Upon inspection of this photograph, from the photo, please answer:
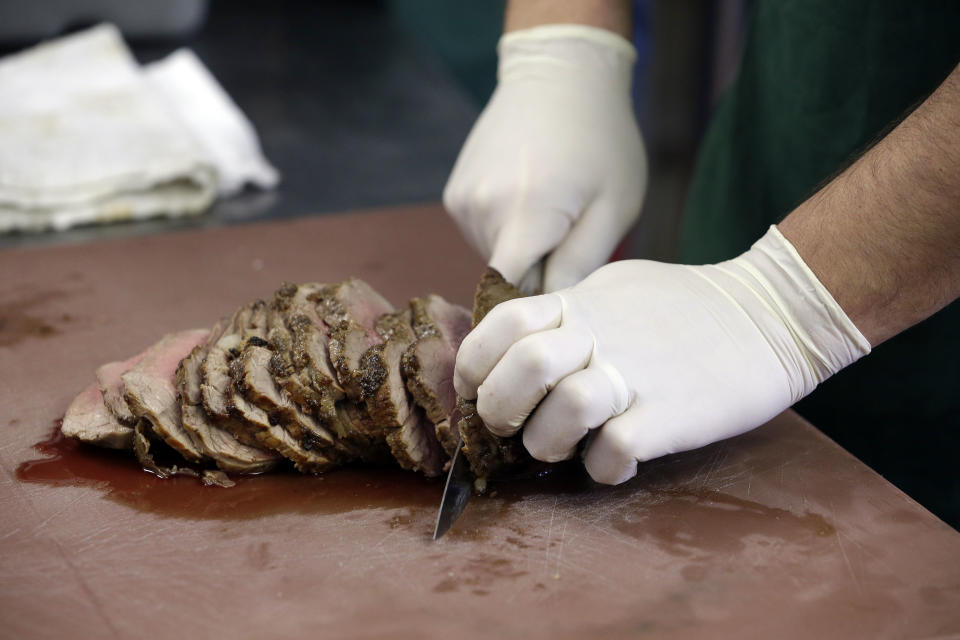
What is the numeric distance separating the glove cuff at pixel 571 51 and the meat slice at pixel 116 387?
1.50 m

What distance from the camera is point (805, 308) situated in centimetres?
233

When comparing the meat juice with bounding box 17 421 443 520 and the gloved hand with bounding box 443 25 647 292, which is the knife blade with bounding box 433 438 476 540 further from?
the gloved hand with bounding box 443 25 647 292

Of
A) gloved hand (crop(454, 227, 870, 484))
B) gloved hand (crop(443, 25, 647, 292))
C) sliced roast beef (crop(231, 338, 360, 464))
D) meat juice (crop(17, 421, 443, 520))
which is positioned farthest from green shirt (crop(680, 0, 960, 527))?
sliced roast beef (crop(231, 338, 360, 464))

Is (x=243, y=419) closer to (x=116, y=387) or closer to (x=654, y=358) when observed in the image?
(x=116, y=387)

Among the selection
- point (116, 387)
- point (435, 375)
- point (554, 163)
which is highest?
point (554, 163)

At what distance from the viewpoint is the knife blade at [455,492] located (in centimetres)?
226

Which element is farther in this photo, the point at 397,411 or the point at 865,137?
the point at 865,137

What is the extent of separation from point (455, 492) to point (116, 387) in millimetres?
955

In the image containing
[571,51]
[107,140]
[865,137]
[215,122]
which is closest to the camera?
[865,137]

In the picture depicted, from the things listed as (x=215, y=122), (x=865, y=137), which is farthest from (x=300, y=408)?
(x=215, y=122)

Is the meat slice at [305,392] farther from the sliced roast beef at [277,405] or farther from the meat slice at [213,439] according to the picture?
the meat slice at [213,439]

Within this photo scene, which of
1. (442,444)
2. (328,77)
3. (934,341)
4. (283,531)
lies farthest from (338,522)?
(328,77)

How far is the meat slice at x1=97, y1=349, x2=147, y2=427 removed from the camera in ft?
8.26

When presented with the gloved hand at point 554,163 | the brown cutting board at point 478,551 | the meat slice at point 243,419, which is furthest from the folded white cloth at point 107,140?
the meat slice at point 243,419
